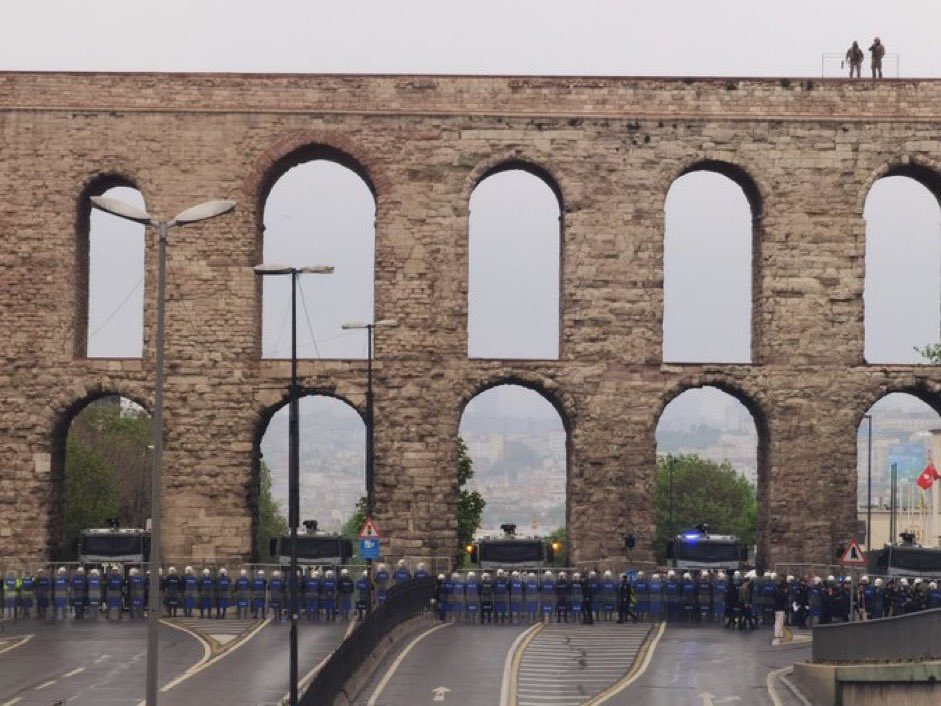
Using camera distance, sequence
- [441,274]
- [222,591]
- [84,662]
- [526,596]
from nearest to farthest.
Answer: [84,662]
[222,591]
[526,596]
[441,274]

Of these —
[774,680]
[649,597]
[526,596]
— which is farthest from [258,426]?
[774,680]

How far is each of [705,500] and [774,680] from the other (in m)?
124

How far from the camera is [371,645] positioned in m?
40.8

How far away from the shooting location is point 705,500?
534ft

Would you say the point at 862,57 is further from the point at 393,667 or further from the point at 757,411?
the point at 393,667

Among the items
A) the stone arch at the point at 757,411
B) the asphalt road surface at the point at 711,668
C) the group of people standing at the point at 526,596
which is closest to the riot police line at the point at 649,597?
the group of people standing at the point at 526,596

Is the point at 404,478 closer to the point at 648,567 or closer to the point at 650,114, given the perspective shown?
the point at 648,567

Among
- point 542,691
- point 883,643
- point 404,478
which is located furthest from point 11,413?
point 883,643

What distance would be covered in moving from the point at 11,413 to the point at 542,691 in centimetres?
2898

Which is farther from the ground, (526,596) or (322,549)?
(322,549)

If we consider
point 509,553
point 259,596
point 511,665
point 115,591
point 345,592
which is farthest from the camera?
point 509,553

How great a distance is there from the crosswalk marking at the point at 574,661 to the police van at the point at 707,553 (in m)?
5.58

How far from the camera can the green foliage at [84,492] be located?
9562 cm

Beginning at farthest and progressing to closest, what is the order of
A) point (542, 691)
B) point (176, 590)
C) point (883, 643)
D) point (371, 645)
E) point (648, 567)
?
point (648, 567) → point (176, 590) → point (371, 645) → point (542, 691) → point (883, 643)
